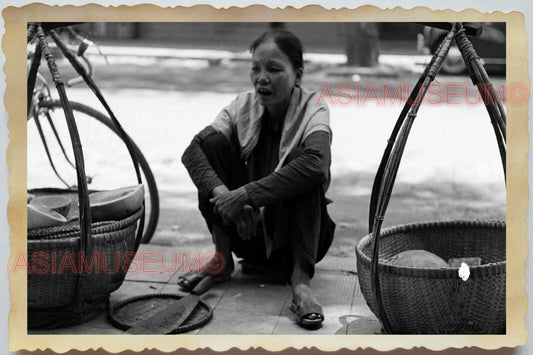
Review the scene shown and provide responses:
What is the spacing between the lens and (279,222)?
2.88 metres

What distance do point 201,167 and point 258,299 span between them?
21.8 inches

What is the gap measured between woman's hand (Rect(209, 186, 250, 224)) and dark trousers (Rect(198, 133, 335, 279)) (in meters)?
0.17

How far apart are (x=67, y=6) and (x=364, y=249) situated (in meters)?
1.25

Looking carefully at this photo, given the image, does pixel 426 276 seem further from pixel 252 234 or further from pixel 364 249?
pixel 252 234

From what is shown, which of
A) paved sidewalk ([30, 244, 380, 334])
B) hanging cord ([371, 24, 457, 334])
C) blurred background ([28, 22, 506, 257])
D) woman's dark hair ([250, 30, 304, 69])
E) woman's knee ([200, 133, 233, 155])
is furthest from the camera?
blurred background ([28, 22, 506, 257])

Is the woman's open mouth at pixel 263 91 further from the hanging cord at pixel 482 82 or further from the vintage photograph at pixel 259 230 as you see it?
the hanging cord at pixel 482 82

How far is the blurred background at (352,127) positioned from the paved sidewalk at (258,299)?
1.28 feet

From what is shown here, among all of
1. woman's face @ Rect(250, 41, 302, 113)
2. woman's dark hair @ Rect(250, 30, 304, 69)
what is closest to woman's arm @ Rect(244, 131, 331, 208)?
woman's face @ Rect(250, 41, 302, 113)

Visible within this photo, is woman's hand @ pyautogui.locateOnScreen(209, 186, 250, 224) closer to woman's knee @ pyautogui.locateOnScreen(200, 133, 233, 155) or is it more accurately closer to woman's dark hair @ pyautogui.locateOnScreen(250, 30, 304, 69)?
woman's knee @ pyautogui.locateOnScreen(200, 133, 233, 155)

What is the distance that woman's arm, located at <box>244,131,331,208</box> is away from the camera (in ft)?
8.98

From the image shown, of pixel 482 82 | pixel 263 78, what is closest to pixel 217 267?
pixel 263 78

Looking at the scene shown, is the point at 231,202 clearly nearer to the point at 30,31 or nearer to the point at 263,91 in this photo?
the point at 263,91

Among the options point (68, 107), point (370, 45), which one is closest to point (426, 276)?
point (68, 107)

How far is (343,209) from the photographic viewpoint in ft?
14.1
